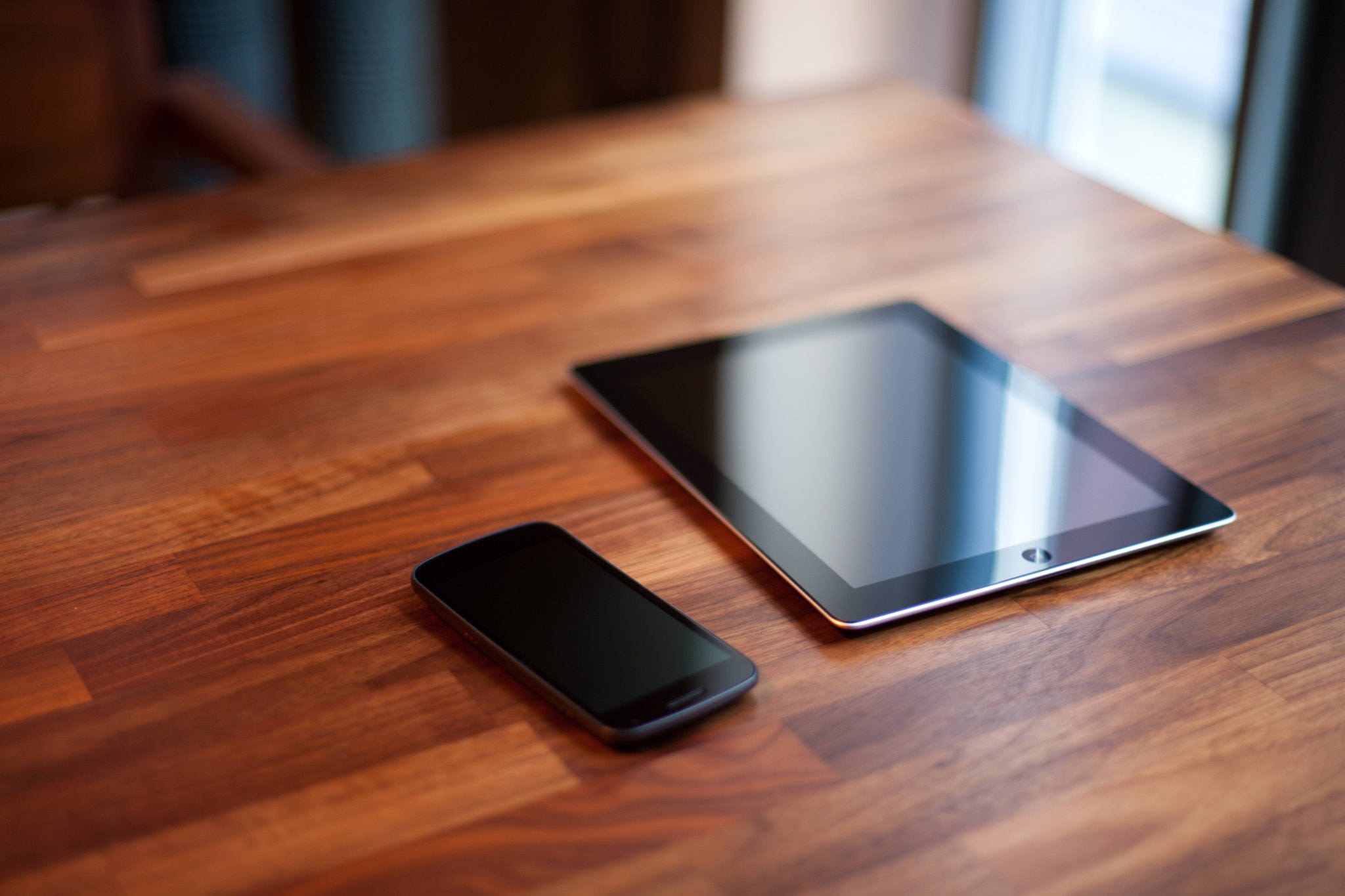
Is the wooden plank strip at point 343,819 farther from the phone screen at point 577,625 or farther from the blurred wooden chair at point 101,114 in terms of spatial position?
the blurred wooden chair at point 101,114

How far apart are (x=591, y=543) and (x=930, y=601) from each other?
0.19 metres

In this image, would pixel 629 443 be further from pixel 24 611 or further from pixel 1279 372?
pixel 1279 372

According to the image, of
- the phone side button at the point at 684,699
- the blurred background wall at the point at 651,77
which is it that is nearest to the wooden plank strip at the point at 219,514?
the phone side button at the point at 684,699

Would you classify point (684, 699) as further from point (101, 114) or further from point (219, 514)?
point (101, 114)

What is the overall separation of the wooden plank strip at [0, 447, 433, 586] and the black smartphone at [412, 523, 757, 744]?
0.10 metres

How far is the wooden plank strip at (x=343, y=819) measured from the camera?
51 cm

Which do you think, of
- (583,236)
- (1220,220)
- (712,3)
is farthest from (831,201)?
(712,3)

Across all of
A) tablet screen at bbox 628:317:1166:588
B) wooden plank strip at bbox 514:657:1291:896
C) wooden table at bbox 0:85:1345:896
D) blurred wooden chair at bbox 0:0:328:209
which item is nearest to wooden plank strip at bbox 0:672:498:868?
wooden table at bbox 0:85:1345:896

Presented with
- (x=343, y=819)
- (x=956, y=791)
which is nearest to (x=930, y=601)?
(x=956, y=791)

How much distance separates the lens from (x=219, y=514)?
73 cm

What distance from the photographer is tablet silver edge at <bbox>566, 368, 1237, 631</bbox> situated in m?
0.65

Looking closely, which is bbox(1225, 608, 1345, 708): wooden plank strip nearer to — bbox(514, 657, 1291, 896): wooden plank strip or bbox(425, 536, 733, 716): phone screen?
bbox(514, 657, 1291, 896): wooden plank strip

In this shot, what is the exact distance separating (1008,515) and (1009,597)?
0.21 feet

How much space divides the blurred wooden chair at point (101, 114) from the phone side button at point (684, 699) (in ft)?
3.93
